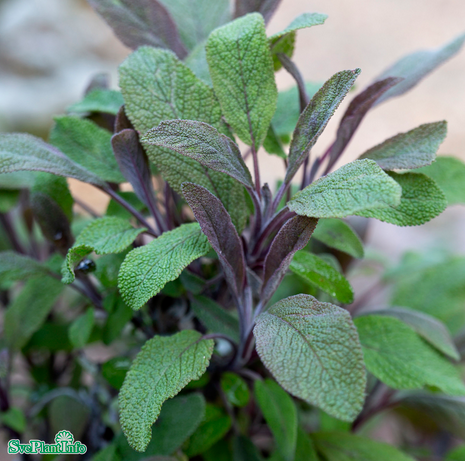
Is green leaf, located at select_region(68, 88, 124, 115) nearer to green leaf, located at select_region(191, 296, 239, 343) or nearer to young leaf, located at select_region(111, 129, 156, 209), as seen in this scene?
young leaf, located at select_region(111, 129, 156, 209)

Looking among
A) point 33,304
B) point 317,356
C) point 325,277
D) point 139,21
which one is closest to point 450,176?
point 325,277

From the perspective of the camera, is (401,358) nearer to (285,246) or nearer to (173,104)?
(285,246)

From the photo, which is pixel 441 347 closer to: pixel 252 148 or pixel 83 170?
pixel 252 148

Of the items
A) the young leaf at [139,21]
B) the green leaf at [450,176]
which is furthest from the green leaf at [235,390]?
the young leaf at [139,21]

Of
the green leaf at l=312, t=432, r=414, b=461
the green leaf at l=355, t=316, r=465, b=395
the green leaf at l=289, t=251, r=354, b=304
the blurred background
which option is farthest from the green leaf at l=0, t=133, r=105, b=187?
the blurred background

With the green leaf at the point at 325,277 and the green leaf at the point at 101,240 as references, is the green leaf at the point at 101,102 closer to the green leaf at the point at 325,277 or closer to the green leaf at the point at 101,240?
the green leaf at the point at 101,240

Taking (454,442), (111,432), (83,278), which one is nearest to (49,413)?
(111,432)
